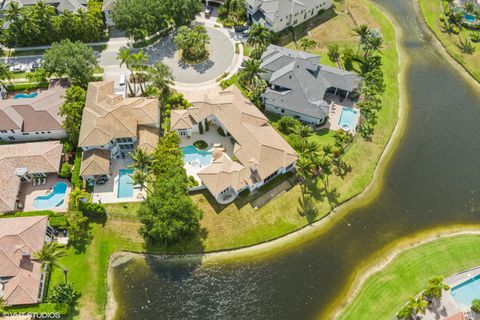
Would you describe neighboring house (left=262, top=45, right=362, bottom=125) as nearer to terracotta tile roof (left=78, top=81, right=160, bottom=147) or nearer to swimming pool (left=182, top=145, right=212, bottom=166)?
swimming pool (left=182, top=145, right=212, bottom=166)

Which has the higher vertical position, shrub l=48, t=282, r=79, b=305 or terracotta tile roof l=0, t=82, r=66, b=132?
terracotta tile roof l=0, t=82, r=66, b=132

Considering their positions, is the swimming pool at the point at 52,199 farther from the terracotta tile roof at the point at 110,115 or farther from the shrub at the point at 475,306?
the shrub at the point at 475,306

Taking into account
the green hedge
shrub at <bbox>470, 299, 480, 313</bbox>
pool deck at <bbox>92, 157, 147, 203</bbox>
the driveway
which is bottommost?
the green hedge

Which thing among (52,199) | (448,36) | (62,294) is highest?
(448,36)

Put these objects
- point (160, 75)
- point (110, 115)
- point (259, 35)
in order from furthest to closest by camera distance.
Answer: point (259, 35)
point (160, 75)
point (110, 115)

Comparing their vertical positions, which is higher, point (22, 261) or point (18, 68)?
point (18, 68)

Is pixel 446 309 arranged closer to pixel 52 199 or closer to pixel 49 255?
pixel 49 255

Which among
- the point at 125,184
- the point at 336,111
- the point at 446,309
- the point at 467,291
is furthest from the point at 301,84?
the point at 446,309

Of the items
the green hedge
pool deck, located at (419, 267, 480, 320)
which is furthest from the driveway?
pool deck, located at (419, 267, 480, 320)
